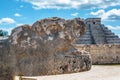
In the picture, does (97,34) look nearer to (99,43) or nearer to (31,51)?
(99,43)

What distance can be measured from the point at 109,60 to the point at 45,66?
59.1 ft

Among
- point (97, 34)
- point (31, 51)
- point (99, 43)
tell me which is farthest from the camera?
point (97, 34)

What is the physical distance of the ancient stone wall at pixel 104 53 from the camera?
22453 millimetres

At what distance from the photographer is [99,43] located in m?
30.2

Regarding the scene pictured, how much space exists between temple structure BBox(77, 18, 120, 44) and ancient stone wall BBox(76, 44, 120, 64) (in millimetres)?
6834

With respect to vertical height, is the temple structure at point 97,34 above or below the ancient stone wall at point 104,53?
above

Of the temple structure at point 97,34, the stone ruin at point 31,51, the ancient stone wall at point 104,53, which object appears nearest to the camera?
the stone ruin at point 31,51

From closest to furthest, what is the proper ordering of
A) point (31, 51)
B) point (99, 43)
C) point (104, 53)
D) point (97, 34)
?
point (31, 51) < point (104, 53) < point (99, 43) < point (97, 34)

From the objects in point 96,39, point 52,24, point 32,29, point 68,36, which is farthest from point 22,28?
point 96,39

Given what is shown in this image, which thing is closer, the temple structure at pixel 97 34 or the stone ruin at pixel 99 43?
the stone ruin at pixel 99 43

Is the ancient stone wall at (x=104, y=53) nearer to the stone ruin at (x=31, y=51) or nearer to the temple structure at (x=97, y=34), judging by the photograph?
the temple structure at (x=97, y=34)

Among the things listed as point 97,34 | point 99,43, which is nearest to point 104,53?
point 99,43

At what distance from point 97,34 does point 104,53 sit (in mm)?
9780

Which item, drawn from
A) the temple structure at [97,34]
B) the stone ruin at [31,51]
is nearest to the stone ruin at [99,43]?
the temple structure at [97,34]
